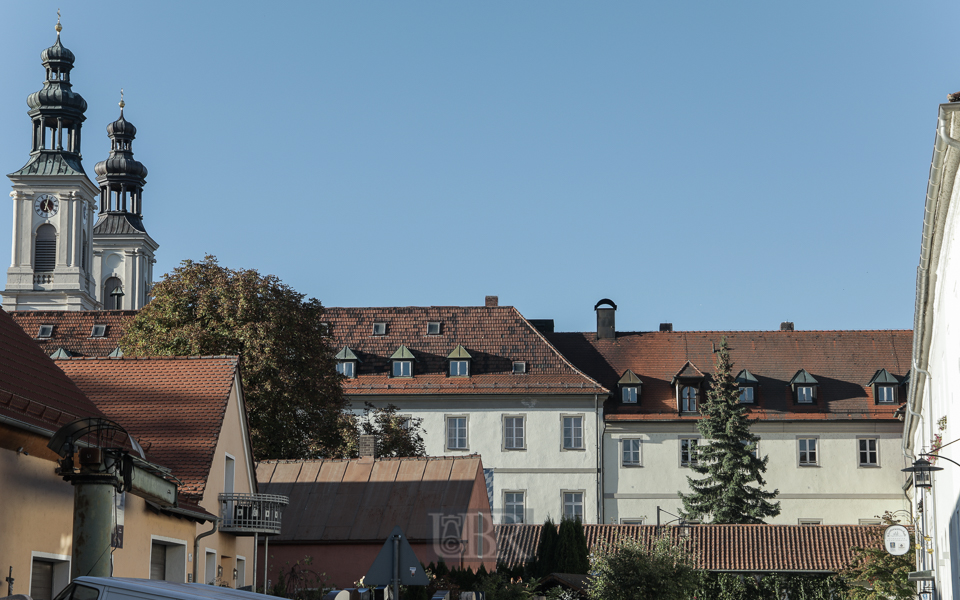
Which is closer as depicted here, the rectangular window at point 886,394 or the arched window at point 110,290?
the rectangular window at point 886,394

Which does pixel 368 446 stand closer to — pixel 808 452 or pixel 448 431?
pixel 448 431

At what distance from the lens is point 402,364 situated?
58.1m

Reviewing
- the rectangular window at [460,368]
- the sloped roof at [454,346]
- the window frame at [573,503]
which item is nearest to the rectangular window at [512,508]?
the window frame at [573,503]

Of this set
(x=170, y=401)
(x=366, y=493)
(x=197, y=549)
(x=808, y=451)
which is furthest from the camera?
(x=808, y=451)

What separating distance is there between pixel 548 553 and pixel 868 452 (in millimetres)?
25895

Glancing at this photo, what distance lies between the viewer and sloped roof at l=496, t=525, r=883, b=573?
45.6 m

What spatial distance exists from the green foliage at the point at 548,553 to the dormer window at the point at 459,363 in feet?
69.8

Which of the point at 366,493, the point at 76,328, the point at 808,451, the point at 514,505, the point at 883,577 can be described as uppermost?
the point at 76,328

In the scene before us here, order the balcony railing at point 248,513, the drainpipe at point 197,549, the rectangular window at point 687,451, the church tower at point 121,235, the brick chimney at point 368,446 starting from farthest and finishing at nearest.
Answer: the church tower at point 121,235 < the rectangular window at point 687,451 < the brick chimney at point 368,446 < the balcony railing at point 248,513 < the drainpipe at point 197,549

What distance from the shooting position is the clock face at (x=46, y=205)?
94.8 meters

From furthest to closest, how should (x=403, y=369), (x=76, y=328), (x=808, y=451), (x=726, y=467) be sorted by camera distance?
(x=76, y=328), (x=403, y=369), (x=808, y=451), (x=726, y=467)

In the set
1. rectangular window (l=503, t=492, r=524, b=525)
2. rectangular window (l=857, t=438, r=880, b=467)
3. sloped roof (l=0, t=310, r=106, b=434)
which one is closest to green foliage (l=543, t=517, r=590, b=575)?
rectangular window (l=503, t=492, r=524, b=525)

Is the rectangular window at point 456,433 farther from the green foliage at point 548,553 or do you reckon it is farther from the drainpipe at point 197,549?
the drainpipe at point 197,549

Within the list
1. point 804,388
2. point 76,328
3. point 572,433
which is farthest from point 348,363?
point 804,388
